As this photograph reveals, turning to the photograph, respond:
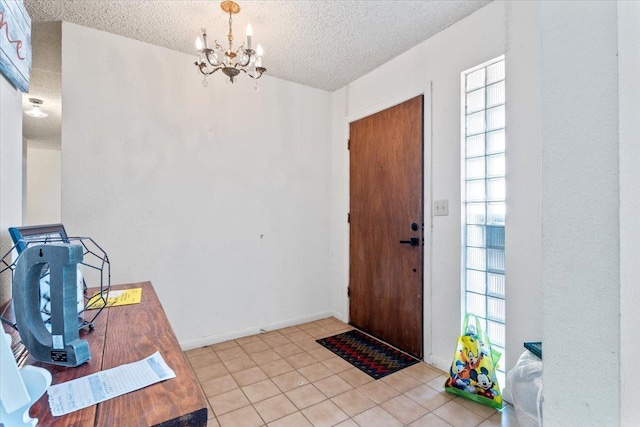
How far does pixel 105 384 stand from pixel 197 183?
2232 mm

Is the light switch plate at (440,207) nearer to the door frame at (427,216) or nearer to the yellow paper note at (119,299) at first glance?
the door frame at (427,216)

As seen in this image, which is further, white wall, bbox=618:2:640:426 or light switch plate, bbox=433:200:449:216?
light switch plate, bbox=433:200:449:216

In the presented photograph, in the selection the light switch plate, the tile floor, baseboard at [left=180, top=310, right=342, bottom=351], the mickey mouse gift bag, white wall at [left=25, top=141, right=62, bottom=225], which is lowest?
the tile floor

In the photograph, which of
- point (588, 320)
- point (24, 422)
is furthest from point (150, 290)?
point (588, 320)

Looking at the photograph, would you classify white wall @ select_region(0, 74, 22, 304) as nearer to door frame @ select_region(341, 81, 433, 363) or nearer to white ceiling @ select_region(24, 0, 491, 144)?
white ceiling @ select_region(24, 0, 491, 144)

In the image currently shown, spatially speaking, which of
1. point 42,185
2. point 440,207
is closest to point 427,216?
point 440,207

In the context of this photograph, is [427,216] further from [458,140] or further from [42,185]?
[42,185]

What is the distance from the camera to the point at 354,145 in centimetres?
326

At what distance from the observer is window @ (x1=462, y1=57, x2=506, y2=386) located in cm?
207

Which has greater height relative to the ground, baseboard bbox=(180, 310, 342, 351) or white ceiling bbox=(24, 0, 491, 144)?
white ceiling bbox=(24, 0, 491, 144)

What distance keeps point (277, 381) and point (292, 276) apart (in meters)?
1.21

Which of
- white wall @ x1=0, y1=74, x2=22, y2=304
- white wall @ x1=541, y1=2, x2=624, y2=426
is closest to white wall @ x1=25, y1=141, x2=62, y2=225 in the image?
white wall @ x1=0, y1=74, x2=22, y2=304

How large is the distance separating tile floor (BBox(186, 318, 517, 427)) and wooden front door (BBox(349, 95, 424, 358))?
0.51m

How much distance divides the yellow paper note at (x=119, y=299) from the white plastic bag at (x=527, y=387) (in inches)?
71.6
